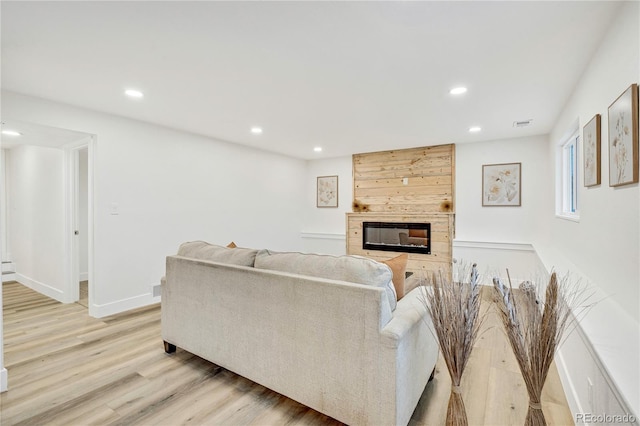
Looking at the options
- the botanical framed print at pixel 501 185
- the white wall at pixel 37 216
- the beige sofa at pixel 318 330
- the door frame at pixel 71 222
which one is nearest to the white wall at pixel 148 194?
the door frame at pixel 71 222

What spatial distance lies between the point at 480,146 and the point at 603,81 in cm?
312

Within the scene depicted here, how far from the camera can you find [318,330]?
168cm

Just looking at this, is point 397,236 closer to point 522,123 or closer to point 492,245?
point 492,245

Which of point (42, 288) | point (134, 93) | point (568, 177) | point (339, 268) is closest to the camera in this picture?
point (339, 268)

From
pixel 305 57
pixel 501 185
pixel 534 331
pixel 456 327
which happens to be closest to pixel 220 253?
pixel 305 57

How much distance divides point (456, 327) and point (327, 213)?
203 inches

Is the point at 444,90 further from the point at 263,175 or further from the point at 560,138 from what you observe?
the point at 263,175

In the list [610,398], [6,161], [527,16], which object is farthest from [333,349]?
[6,161]

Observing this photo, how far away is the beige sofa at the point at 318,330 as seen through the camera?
1512 millimetres

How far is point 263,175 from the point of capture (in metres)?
5.57

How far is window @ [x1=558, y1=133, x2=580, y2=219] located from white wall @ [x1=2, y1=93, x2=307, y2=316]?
438 cm

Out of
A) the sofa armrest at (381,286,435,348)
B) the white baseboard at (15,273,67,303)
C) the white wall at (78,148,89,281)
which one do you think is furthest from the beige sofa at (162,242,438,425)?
the white wall at (78,148,89,281)

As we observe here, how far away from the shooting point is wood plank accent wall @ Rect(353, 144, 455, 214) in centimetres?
521

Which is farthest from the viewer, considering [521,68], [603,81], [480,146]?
[480,146]
